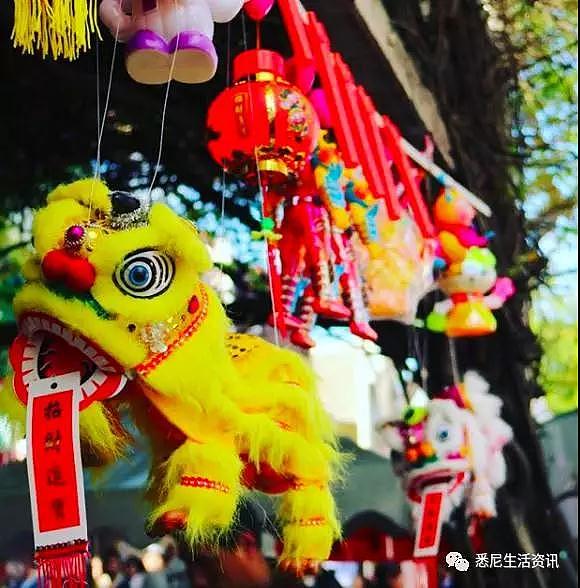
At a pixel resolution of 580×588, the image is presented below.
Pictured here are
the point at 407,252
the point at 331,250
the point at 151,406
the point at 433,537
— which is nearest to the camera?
the point at 151,406

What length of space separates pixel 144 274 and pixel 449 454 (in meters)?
1.15

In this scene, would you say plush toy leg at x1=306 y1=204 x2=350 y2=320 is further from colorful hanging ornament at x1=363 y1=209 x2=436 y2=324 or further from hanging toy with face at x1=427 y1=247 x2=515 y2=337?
hanging toy with face at x1=427 y1=247 x2=515 y2=337

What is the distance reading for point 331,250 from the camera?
1495 millimetres

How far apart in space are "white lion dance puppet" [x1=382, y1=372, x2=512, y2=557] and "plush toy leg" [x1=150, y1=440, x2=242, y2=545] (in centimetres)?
83

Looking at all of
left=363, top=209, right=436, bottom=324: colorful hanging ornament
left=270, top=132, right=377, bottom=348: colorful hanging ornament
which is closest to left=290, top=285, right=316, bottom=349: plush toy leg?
left=270, top=132, right=377, bottom=348: colorful hanging ornament

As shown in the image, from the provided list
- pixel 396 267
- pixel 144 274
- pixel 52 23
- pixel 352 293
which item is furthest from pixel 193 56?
pixel 396 267

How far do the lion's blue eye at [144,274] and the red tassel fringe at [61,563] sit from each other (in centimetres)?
21

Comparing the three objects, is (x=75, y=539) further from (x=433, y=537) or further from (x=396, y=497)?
(x=396, y=497)

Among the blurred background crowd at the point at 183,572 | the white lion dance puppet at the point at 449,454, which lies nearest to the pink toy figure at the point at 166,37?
the white lion dance puppet at the point at 449,454

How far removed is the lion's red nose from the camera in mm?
846

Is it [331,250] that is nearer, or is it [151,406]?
[151,406]

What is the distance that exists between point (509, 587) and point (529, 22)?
147 centimetres

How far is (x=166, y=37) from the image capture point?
1.05 m

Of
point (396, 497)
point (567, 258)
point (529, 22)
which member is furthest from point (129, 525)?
point (529, 22)
